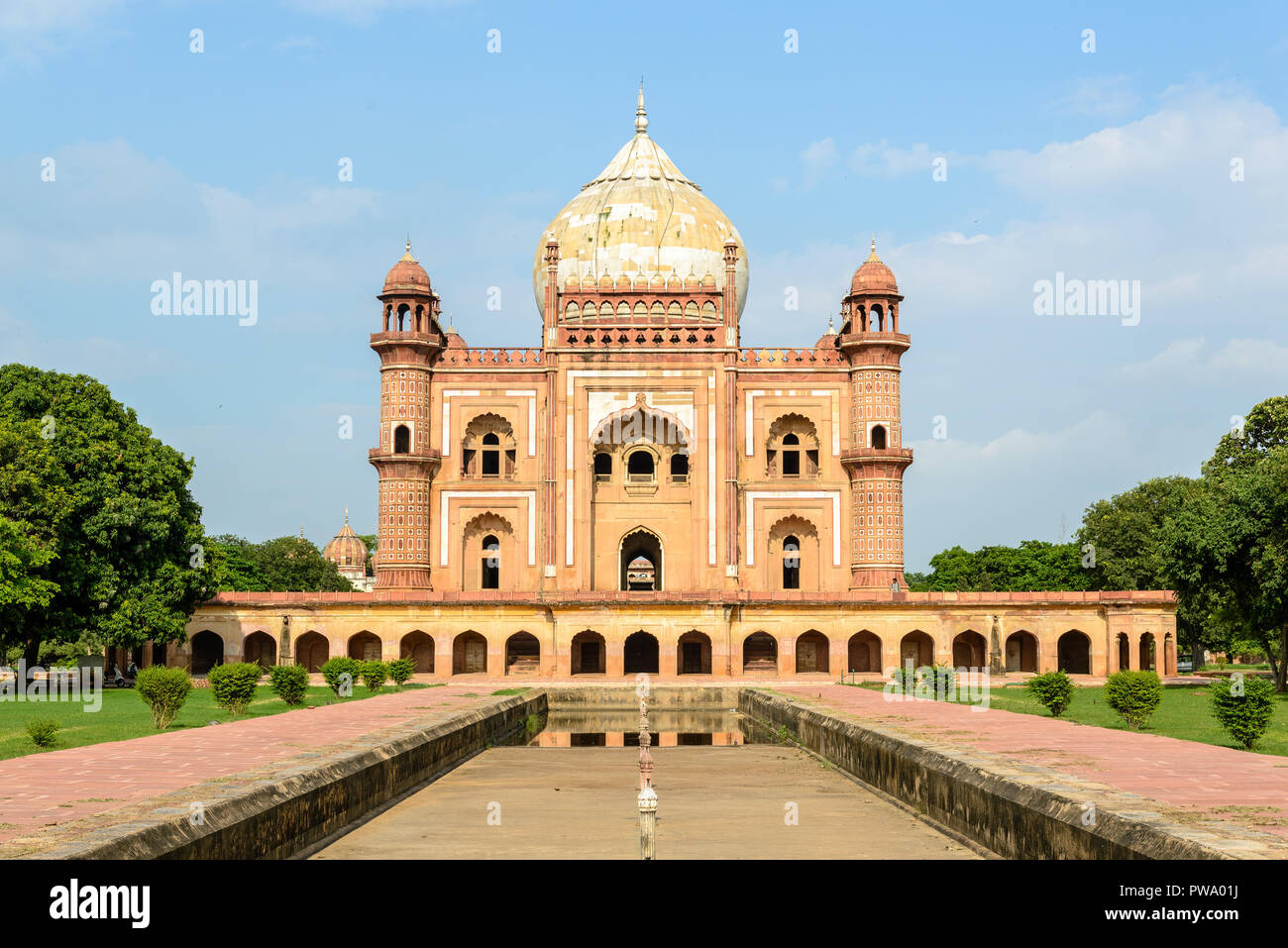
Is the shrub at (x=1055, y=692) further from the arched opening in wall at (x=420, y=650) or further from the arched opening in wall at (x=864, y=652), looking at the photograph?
the arched opening in wall at (x=420, y=650)

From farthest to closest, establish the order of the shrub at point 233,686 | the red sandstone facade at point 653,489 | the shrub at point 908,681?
the red sandstone facade at point 653,489, the shrub at point 908,681, the shrub at point 233,686

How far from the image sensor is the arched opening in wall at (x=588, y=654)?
121 ft

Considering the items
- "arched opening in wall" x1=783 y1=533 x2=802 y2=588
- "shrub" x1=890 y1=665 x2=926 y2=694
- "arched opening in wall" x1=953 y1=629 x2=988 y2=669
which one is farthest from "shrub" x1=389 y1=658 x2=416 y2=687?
"arched opening in wall" x1=953 y1=629 x2=988 y2=669

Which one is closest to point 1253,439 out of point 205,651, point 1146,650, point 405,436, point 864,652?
point 1146,650

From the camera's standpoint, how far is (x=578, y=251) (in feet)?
142

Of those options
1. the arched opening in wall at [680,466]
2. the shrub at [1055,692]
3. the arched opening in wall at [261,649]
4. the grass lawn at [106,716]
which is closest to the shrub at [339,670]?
the grass lawn at [106,716]

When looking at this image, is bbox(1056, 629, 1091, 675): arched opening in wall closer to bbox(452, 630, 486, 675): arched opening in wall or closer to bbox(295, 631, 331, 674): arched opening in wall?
bbox(452, 630, 486, 675): arched opening in wall

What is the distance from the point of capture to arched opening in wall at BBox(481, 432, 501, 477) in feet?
133

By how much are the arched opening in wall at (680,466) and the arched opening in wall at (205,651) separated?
13977 mm

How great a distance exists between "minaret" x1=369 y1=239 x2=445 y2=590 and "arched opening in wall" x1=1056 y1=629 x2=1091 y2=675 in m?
19.8

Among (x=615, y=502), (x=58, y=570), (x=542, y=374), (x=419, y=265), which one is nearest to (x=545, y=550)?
(x=615, y=502)

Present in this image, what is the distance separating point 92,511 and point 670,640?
48.1 ft

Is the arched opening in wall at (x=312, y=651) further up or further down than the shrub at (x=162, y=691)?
further down
